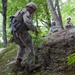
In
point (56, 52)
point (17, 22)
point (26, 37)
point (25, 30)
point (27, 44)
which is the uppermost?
point (17, 22)

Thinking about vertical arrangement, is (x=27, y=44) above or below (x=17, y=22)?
below

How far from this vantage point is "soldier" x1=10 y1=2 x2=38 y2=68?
6.93 metres

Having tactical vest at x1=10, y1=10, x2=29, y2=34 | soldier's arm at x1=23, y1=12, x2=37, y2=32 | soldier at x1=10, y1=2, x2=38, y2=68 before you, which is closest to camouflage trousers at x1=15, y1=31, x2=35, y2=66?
soldier at x1=10, y1=2, x2=38, y2=68

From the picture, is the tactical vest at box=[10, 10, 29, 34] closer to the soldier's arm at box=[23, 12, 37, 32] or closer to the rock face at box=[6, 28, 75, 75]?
the soldier's arm at box=[23, 12, 37, 32]

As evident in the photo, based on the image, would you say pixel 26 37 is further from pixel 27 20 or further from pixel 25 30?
pixel 27 20

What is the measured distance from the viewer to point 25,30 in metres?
7.38

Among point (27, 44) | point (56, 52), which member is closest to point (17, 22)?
point (27, 44)

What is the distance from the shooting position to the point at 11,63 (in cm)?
827

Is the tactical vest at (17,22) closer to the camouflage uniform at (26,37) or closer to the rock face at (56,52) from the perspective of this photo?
the camouflage uniform at (26,37)

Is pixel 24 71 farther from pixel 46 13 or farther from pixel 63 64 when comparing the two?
pixel 46 13

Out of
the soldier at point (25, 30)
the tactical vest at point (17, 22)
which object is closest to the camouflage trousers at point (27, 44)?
the soldier at point (25, 30)

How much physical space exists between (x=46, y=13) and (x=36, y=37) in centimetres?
2055

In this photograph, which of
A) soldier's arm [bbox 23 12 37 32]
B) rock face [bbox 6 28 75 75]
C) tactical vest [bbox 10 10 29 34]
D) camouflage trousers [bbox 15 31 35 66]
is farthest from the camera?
rock face [bbox 6 28 75 75]

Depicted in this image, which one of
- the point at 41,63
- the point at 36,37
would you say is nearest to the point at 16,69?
the point at 41,63
